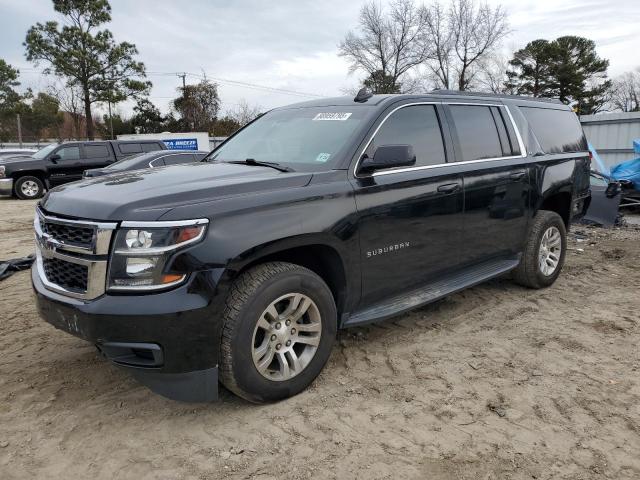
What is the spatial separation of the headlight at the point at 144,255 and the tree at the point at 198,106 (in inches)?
1707

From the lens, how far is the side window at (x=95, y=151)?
16547mm

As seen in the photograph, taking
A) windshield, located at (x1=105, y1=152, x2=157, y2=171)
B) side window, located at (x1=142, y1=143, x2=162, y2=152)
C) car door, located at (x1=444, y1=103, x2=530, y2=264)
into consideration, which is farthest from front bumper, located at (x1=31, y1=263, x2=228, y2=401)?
side window, located at (x1=142, y1=143, x2=162, y2=152)

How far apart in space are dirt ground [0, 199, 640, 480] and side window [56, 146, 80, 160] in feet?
44.3

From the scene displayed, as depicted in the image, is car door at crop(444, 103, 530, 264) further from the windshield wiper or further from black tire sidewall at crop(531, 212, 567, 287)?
the windshield wiper

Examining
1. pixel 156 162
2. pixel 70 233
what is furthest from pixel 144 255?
pixel 156 162

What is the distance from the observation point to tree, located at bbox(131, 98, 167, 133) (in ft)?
156

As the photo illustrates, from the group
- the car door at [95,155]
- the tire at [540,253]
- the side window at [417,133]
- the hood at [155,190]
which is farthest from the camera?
the car door at [95,155]

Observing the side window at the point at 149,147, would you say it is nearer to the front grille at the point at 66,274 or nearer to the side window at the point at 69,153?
the side window at the point at 69,153


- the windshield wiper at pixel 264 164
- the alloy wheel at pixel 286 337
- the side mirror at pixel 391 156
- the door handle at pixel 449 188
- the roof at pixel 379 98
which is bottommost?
the alloy wheel at pixel 286 337

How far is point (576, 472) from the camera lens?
8.26ft

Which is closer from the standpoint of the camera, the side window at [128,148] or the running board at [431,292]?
the running board at [431,292]

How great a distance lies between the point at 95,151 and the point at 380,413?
16.0 m

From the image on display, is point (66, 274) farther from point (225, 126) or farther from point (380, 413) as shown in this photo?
point (225, 126)

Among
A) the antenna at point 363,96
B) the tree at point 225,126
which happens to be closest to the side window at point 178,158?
the antenna at point 363,96
